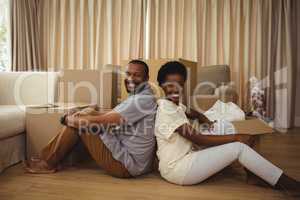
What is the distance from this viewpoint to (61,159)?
2162 millimetres

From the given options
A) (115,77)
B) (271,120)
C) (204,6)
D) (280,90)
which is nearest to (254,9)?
(204,6)

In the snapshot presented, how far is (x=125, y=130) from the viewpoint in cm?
200

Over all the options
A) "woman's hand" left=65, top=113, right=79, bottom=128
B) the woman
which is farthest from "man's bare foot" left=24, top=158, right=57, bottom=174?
the woman

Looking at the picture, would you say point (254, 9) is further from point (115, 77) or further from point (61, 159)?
point (61, 159)

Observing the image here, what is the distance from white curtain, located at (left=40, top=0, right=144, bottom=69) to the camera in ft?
15.4

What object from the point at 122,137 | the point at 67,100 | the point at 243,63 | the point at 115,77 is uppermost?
the point at 243,63

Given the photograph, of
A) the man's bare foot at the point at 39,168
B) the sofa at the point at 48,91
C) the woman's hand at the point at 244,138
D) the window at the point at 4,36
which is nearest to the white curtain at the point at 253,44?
the sofa at the point at 48,91

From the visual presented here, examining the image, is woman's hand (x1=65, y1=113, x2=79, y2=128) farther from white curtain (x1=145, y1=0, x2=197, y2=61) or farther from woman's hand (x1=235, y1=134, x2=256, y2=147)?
white curtain (x1=145, y1=0, x2=197, y2=61)

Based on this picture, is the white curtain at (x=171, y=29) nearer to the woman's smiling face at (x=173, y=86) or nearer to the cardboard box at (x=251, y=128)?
the cardboard box at (x=251, y=128)

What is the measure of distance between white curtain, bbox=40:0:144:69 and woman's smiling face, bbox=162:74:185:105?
2863 mm

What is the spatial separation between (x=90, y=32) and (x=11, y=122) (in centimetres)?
287

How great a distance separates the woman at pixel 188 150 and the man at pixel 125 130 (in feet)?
0.33

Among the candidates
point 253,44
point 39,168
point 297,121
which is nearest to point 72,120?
point 39,168

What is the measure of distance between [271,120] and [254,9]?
5.37 feet
